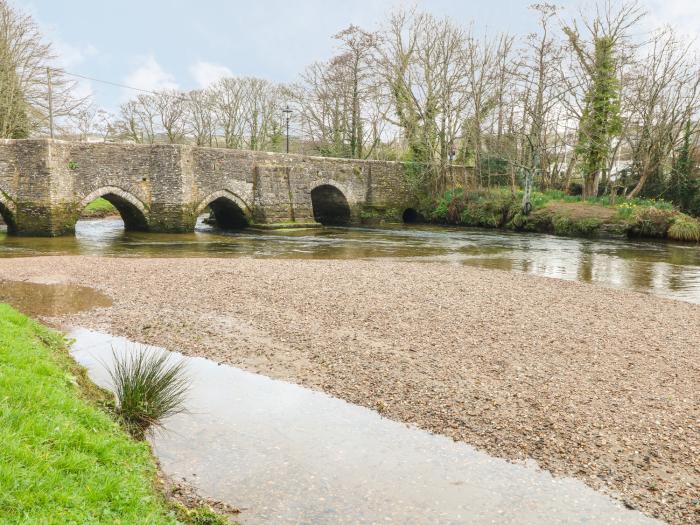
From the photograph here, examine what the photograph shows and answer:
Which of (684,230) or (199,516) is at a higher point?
(684,230)

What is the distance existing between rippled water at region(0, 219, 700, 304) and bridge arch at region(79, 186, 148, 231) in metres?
0.76

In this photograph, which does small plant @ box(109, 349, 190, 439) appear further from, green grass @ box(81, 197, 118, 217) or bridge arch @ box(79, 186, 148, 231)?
green grass @ box(81, 197, 118, 217)

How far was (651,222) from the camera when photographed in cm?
2392

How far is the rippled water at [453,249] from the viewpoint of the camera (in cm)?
1526

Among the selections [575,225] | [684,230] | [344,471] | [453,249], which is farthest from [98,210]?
[344,471]

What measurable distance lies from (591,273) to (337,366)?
10927mm

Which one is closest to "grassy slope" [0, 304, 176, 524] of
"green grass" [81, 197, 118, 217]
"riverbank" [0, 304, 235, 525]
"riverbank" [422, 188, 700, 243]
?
"riverbank" [0, 304, 235, 525]

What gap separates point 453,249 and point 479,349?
1375cm

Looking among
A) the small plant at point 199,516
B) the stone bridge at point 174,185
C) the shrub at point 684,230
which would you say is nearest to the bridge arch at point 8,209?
the stone bridge at point 174,185

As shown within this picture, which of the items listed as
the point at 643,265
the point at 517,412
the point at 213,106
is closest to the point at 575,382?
the point at 517,412

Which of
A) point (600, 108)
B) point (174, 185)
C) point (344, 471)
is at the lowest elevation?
point (344, 471)

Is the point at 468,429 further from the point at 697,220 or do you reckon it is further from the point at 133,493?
the point at 697,220

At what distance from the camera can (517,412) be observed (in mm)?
5578

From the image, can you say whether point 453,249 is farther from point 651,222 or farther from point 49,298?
point 49,298
